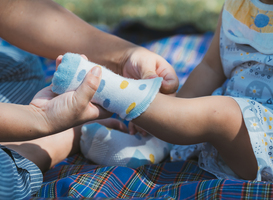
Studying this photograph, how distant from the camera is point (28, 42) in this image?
0.94 metres

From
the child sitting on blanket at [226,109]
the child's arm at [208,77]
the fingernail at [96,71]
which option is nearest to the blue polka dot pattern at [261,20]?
the child sitting on blanket at [226,109]

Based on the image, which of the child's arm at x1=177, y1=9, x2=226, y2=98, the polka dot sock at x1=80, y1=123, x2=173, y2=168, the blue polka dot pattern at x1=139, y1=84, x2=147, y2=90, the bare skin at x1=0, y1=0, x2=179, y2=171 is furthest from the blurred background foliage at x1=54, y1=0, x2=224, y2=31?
the blue polka dot pattern at x1=139, y1=84, x2=147, y2=90

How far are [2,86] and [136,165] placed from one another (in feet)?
1.62

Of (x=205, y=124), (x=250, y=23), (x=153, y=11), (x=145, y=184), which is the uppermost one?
(x=250, y=23)

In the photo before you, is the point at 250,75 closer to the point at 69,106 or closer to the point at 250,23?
the point at 250,23

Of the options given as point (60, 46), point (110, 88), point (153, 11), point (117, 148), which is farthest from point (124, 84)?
point (153, 11)

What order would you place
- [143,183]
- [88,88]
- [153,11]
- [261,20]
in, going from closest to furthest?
[88,88], [143,183], [261,20], [153,11]

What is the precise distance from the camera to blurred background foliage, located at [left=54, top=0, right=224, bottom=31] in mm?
2479

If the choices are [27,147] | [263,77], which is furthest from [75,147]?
[263,77]

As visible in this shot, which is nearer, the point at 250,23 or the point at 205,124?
the point at 205,124

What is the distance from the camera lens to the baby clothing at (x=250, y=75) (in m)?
0.70

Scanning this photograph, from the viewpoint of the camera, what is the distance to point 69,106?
615 millimetres

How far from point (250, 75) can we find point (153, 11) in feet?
6.37

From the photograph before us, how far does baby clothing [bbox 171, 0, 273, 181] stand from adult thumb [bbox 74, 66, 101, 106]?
14.0 inches
